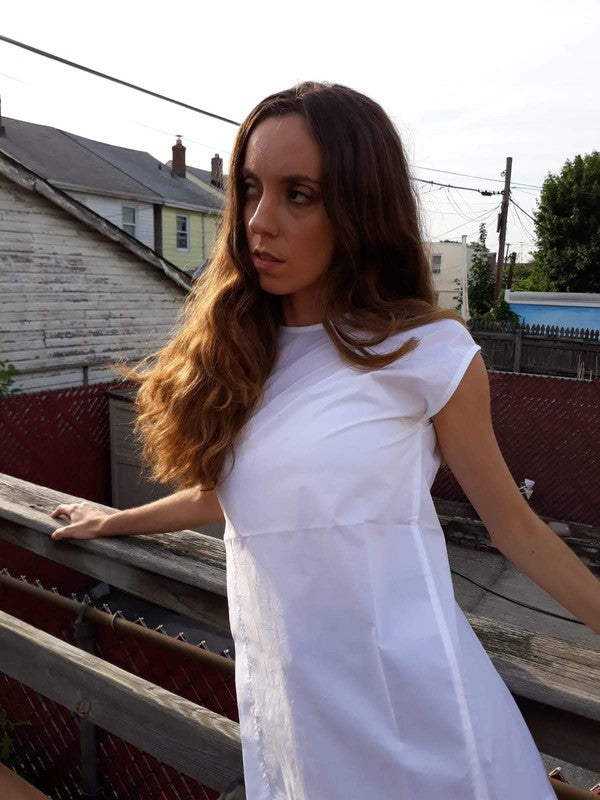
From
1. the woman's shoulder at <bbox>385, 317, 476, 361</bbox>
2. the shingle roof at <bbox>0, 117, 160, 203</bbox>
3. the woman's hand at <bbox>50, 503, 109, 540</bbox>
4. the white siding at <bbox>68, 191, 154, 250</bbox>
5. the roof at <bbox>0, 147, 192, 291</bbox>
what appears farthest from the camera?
the white siding at <bbox>68, 191, 154, 250</bbox>

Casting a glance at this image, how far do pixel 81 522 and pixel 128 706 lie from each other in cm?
41

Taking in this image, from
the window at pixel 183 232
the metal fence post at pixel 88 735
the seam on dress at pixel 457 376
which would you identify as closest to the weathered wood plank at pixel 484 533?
the metal fence post at pixel 88 735

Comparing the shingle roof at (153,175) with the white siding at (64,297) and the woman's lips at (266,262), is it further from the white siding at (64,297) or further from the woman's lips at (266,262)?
the woman's lips at (266,262)

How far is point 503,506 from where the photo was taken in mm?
1143

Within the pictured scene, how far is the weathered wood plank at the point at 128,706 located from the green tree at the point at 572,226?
87.6 feet

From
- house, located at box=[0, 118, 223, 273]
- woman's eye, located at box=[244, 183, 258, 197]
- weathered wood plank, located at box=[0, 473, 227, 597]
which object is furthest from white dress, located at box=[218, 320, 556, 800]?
house, located at box=[0, 118, 223, 273]

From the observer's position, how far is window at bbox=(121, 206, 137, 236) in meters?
22.4

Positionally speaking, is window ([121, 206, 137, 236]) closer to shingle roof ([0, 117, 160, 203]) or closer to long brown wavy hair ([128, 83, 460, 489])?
shingle roof ([0, 117, 160, 203])

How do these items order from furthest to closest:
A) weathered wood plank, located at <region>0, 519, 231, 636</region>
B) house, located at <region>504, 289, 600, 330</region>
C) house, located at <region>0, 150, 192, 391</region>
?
house, located at <region>504, 289, 600, 330</region>
house, located at <region>0, 150, 192, 391</region>
weathered wood plank, located at <region>0, 519, 231, 636</region>

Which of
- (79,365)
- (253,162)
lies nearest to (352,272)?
(253,162)

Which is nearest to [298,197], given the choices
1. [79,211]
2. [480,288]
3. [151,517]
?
[151,517]

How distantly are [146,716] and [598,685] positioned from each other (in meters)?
0.86

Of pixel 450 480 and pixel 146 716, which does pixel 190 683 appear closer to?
pixel 146 716

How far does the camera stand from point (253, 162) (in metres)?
1.21
